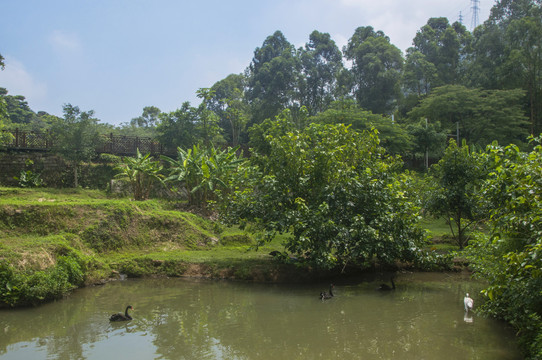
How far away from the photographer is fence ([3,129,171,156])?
23.3 metres

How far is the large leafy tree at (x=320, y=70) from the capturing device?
40.7 meters

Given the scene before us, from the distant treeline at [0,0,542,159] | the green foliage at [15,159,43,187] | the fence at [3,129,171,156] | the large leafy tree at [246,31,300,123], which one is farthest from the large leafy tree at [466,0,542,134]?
the green foliage at [15,159,43,187]

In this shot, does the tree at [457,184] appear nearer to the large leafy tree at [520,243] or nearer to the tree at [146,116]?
the large leafy tree at [520,243]

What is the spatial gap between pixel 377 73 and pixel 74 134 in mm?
27135

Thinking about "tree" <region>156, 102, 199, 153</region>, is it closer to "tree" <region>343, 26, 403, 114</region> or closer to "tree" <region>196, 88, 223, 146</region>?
"tree" <region>196, 88, 223, 146</region>

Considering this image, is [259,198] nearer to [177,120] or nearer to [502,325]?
[502,325]

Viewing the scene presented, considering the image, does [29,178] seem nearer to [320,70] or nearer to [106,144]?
[106,144]

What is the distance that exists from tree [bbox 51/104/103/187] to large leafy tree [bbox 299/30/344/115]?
21994 millimetres

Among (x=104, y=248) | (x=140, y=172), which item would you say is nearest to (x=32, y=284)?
(x=104, y=248)

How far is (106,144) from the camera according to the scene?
26.2m

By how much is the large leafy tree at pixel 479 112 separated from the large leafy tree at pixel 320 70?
9.36 m

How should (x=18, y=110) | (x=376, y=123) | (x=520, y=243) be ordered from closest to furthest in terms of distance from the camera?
(x=520, y=243), (x=376, y=123), (x=18, y=110)

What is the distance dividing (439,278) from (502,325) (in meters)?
4.67

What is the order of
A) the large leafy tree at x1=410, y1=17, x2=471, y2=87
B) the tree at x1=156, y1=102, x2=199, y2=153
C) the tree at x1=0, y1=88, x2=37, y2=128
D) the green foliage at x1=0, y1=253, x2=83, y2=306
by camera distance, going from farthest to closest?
the tree at x1=0, y1=88, x2=37, y2=128, the large leafy tree at x1=410, y1=17, x2=471, y2=87, the tree at x1=156, y1=102, x2=199, y2=153, the green foliage at x1=0, y1=253, x2=83, y2=306
